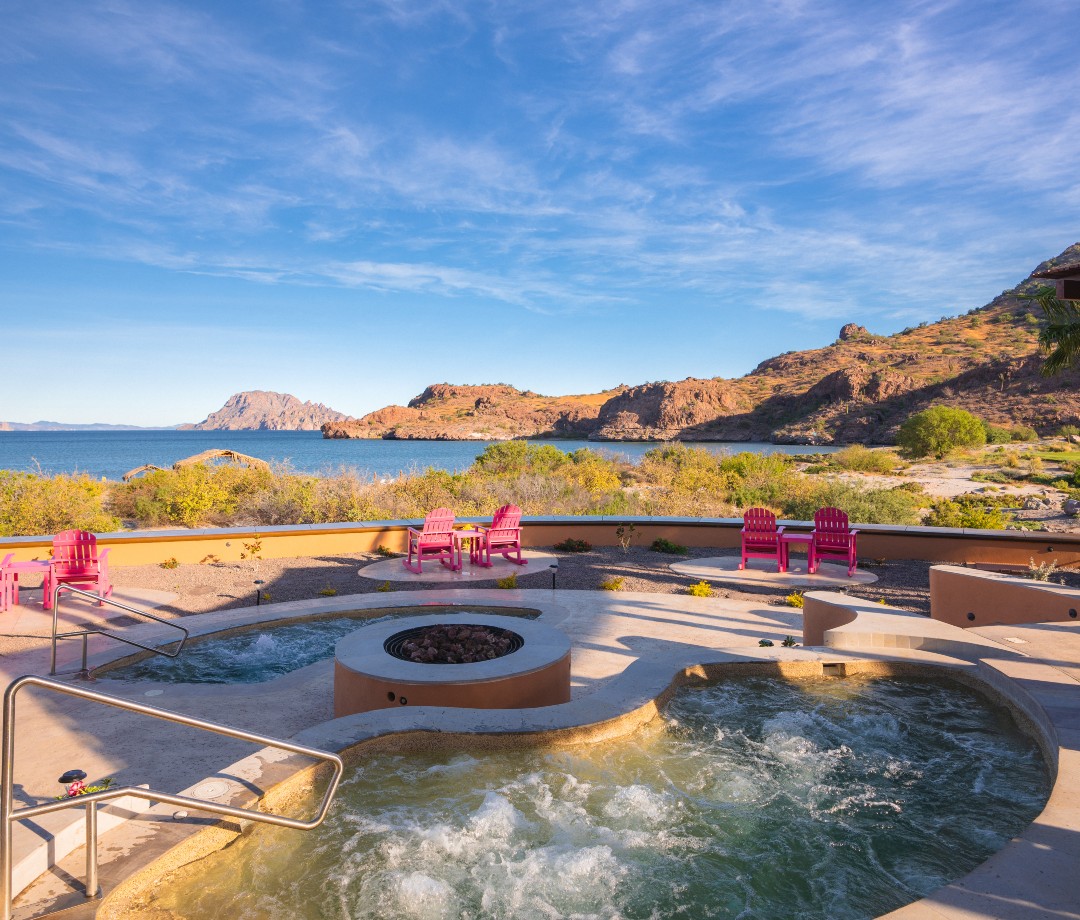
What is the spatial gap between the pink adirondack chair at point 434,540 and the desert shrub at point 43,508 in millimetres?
6939

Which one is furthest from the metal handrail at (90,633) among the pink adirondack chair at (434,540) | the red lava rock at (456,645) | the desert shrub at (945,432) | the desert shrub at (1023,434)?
the desert shrub at (1023,434)

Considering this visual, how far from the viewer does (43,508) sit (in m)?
13.6

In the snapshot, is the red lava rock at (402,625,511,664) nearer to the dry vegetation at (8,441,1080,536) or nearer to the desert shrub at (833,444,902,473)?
the dry vegetation at (8,441,1080,536)

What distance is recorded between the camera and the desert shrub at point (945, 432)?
39781 millimetres

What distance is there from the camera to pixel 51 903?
2705mm

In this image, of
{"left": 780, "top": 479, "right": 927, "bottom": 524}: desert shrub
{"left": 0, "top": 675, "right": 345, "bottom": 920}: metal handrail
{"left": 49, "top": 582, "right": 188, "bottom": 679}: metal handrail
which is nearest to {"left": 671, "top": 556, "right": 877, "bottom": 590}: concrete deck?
{"left": 780, "top": 479, "right": 927, "bottom": 524}: desert shrub

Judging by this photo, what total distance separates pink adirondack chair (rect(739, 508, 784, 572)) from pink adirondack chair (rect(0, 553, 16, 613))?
9.71m

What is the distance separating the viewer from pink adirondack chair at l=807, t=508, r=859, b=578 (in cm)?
1020

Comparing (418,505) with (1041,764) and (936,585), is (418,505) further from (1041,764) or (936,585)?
(1041,764)

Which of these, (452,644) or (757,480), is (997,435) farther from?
(452,644)

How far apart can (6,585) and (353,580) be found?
13.2 feet

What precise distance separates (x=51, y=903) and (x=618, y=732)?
129 inches

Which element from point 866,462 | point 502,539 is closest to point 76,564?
point 502,539

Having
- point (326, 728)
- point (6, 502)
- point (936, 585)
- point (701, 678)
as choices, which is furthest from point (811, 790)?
point (6, 502)
